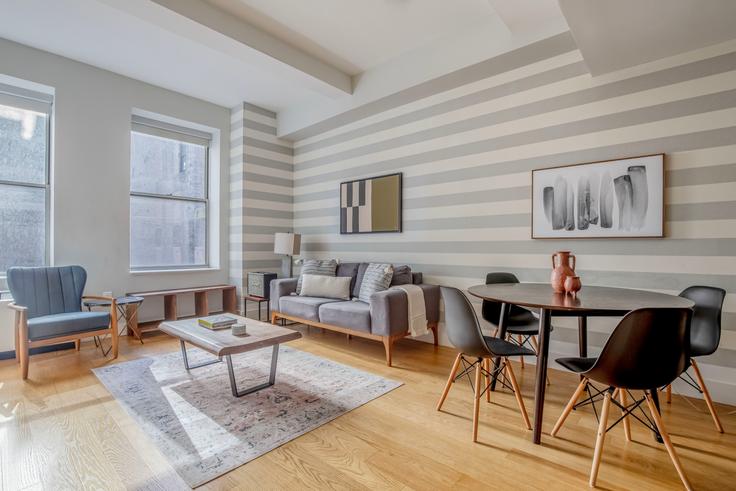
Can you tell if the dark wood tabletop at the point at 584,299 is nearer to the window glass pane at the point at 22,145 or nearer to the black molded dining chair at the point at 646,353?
the black molded dining chair at the point at 646,353

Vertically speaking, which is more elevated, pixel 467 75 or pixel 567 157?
pixel 467 75

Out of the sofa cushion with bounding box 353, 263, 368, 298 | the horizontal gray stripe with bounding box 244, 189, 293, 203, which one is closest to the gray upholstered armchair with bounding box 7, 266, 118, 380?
the horizontal gray stripe with bounding box 244, 189, 293, 203

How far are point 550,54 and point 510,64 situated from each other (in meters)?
0.34

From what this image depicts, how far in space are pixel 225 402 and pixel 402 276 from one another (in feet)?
6.89

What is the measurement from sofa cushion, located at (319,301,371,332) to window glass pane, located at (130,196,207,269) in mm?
2552

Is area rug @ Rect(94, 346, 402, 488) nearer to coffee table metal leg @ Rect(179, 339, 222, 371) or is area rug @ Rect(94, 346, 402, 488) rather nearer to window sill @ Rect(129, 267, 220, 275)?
coffee table metal leg @ Rect(179, 339, 222, 371)

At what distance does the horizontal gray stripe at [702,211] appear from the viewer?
2.45 metres

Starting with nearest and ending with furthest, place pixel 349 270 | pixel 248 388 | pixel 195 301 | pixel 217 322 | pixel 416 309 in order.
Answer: pixel 248 388 → pixel 217 322 → pixel 416 309 → pixel 349 270 → pixel 195 301

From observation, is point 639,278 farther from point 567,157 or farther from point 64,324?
point 64,324

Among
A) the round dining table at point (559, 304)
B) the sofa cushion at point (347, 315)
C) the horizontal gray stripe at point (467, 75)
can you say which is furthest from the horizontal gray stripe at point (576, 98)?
the sofa cushion at point (347, 315)

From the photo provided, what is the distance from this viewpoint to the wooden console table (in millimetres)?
4363

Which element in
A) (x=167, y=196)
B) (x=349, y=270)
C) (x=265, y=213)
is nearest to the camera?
(x=349, y=270)

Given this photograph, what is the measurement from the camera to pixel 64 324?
3092 mm

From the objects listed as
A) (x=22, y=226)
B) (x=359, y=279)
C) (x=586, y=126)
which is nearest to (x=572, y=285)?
(x=586, y=126)
